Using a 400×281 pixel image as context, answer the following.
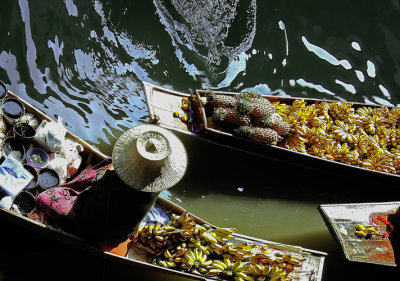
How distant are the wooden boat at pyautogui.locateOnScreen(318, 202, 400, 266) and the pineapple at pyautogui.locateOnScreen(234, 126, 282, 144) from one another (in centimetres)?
109

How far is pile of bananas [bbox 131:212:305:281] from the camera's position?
4301mm

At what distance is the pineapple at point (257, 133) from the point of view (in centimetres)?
559

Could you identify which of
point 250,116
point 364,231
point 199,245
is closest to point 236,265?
point 199,245

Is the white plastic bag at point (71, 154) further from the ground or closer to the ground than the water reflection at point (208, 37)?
closer to the ground

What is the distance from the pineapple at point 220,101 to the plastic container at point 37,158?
2220 mm

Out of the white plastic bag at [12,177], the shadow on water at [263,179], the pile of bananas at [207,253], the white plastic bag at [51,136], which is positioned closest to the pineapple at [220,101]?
the shadow on water at [263,179]

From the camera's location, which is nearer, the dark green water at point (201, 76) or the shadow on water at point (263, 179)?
the dark green water at point (201, 76)

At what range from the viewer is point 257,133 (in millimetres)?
5590

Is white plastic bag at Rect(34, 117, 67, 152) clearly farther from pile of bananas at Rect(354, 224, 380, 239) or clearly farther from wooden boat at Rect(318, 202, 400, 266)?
pile of bananas at Rect(354, 224, 380, 239)

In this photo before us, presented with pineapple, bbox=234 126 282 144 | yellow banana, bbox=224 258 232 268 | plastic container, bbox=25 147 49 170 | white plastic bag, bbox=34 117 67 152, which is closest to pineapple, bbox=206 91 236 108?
pineapple, bbox=234 126 282 144

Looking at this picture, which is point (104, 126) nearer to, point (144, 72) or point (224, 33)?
point (144, 72)

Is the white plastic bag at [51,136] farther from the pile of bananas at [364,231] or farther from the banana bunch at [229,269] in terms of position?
the pile of bananas at [364,231]

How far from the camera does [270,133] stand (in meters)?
5.63

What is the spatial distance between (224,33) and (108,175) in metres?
4.30
